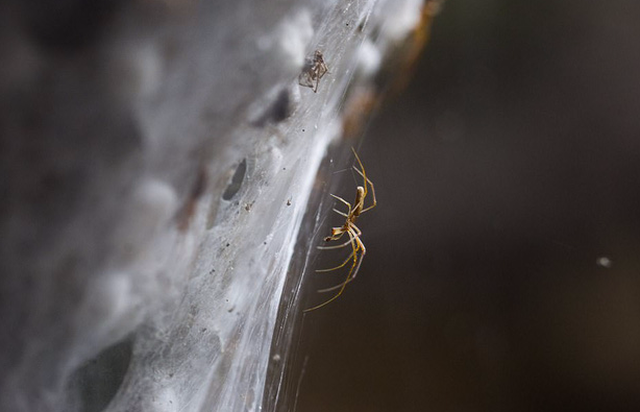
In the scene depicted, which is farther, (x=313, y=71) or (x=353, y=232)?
(x=353, y=232)

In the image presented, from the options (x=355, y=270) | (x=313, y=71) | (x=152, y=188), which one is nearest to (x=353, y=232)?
(x=355, y=270)

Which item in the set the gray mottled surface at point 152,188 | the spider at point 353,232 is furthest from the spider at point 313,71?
the spider at point 353,232

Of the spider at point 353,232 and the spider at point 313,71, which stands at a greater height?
the spider at point 313,71

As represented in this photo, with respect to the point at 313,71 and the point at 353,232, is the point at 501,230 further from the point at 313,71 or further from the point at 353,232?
the point at 313,71

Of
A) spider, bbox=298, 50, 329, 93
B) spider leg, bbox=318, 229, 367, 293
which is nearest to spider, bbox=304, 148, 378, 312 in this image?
spider leg, bbox=318, 229, 367, 293

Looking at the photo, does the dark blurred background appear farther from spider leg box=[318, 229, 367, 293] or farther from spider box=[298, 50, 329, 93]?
spider box=[298, 50, 329, 93]

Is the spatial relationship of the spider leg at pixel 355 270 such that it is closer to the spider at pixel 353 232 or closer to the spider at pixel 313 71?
the spider at pixel 353 232
